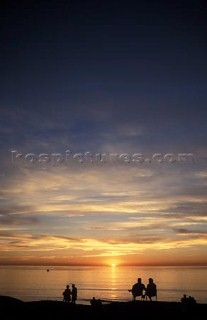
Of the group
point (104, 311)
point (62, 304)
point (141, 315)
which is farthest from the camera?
point (62, 304)

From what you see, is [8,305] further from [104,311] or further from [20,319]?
[104,311]

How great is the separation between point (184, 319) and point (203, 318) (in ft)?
3.27

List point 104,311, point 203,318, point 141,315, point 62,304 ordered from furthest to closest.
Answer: point 62,304 < point 104,311 < point 141,315 < point 203,318

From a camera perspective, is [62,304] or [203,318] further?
[62,304]

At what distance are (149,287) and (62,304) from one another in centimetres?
611

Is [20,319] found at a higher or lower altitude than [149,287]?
lower

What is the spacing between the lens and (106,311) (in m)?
20.7

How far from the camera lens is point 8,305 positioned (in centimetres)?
2156

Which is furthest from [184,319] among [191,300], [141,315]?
[191,300]

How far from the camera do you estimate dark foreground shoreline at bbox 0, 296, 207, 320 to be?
62.8 ft

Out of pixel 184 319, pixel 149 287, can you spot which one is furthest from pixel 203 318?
pixel 149 287

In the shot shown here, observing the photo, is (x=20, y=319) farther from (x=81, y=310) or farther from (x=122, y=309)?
(x=122, y=309)

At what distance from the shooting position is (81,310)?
21.5m

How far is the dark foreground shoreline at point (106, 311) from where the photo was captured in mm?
19141
